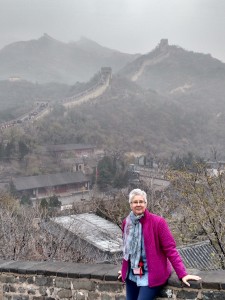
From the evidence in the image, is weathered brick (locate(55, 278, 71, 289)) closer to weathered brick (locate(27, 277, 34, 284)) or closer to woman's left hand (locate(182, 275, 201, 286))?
weathered brick (locate(27, 277, 34, 284))

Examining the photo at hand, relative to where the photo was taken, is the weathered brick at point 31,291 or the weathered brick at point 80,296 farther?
the weathered brick at point 31,291

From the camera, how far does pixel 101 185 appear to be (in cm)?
3809

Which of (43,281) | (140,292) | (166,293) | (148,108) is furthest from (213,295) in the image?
(148,108)

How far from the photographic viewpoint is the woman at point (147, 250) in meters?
2.99

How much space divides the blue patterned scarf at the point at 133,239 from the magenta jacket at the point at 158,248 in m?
0.05

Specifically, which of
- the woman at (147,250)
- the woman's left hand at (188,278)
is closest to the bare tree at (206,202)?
the woman's left hand at (188,278)

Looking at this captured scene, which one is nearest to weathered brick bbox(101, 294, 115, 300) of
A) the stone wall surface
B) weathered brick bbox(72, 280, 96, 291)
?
the stone wall surface

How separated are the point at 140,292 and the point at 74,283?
948 mm

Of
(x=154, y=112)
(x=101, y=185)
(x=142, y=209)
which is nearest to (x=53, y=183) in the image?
(x=101, y=185)

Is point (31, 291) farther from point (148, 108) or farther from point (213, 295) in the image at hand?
point (148, 108)

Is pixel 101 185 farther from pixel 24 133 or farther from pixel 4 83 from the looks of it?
pixel 4 83

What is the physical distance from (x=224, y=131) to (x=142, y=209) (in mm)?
79165

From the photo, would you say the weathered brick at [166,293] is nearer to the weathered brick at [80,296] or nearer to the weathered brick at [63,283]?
the weathered brick at [80,296]

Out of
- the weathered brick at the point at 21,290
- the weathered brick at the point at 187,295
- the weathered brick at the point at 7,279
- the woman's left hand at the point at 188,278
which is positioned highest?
the woman's left hand at the point at 188,278
